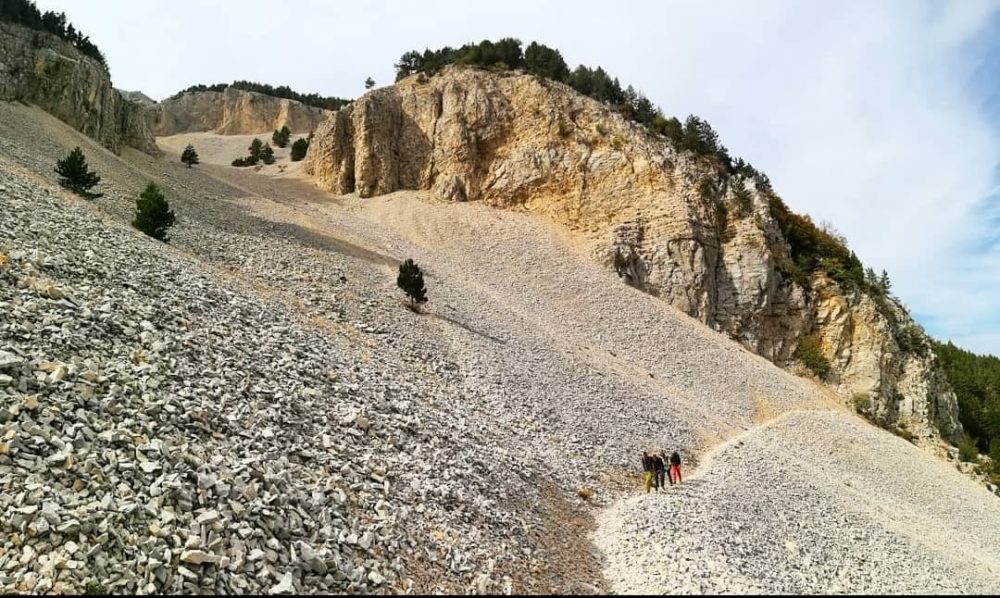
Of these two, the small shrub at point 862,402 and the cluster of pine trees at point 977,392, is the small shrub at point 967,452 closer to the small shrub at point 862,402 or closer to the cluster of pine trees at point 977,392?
the cluster of pine trees at point 977,392

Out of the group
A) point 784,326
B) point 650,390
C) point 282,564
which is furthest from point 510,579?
point 784,326

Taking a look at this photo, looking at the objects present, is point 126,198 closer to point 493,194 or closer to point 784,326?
point 493,194

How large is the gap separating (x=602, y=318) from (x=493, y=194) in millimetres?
18437

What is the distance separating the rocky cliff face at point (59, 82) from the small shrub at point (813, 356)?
50.6 metres

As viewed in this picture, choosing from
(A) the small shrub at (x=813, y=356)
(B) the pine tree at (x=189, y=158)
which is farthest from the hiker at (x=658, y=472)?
(B) the pine tree at (x=189, y=158)

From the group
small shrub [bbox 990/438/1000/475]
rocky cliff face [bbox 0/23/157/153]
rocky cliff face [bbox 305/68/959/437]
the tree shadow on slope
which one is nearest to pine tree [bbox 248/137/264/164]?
rocky cliff face [bbox 305/68/959/437]

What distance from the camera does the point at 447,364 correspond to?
64.4 feet

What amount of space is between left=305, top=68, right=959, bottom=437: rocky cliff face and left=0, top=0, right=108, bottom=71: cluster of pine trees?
18.3 m

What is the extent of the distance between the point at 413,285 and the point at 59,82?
30043 millimetres

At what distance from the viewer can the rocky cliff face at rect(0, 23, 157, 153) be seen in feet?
114

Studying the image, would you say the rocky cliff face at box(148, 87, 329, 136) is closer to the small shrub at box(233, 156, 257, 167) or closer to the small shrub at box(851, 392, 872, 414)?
the small shrub at box(233, 156, 257, 167)

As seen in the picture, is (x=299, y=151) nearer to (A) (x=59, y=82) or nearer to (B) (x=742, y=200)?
(A) (x=59, y=82)

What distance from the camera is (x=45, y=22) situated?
4009cm

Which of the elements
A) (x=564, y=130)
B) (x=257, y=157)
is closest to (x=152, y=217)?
(x=564, y=130)
